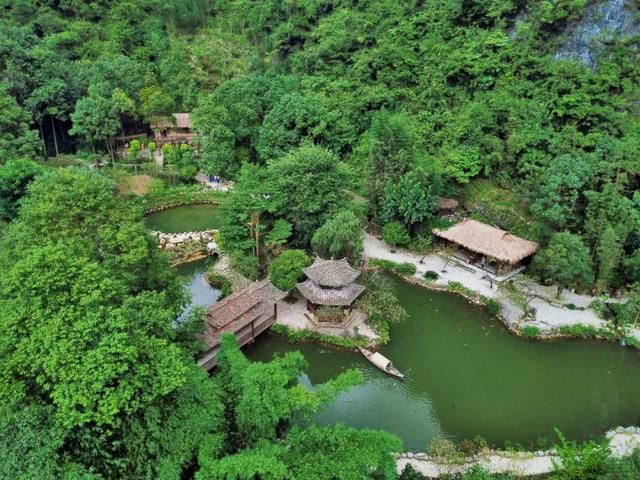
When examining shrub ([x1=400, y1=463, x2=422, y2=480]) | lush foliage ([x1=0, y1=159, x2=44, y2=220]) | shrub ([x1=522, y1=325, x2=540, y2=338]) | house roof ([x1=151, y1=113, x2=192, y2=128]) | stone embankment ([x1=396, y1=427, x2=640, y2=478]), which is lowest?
stone embankment ([x1=396, y1=427, x2=640, y2=478])

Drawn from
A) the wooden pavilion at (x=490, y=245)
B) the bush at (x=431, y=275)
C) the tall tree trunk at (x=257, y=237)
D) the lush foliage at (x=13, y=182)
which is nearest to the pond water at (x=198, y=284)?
the tall tree trunk at (x=257, y=237)

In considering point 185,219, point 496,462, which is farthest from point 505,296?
point 185,219

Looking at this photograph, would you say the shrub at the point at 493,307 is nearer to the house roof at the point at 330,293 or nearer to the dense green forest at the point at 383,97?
the dense green forest at the point at 383,97

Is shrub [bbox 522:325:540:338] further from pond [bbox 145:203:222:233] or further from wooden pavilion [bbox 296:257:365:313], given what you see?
pond [bbox 145:203:222:233]

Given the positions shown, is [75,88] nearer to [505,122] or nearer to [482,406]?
[505,122]

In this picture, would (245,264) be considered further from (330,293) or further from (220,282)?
(330,293)

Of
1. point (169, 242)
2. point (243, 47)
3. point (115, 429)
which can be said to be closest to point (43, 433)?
point (115, 429)

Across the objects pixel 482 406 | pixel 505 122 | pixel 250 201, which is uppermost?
pixel 505 122

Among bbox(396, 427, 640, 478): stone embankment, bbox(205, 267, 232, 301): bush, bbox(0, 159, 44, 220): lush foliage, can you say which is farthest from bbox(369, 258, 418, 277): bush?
bbox(0, 159, 44, 220): lush foliage

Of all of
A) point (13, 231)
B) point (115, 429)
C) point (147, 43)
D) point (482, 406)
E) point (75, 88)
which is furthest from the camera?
point (147, 43)
